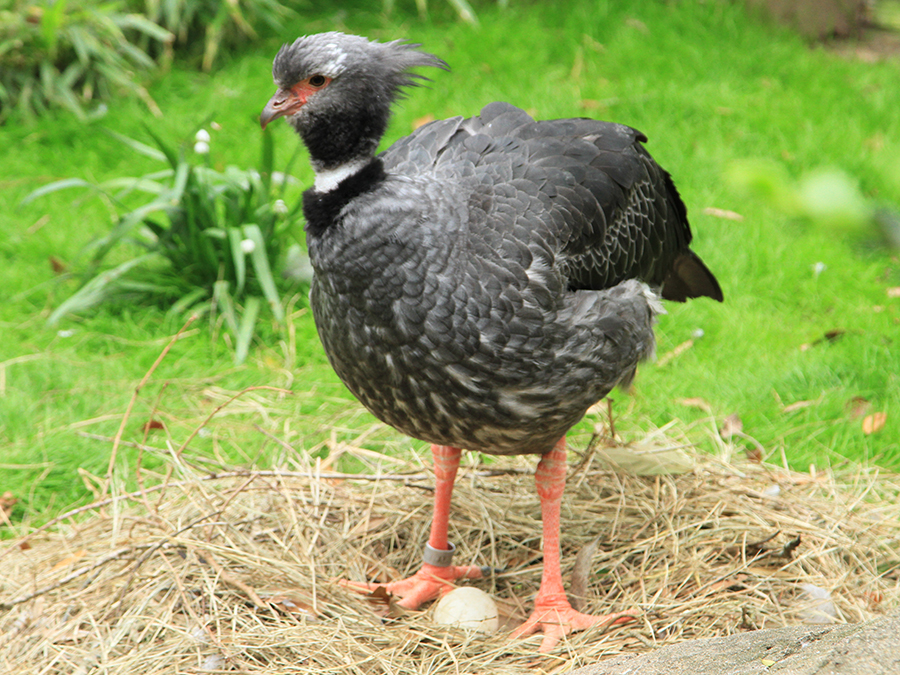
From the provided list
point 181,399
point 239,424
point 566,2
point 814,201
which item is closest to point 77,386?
point 181,399

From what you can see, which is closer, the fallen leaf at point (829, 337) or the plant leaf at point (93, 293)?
the fallen leaf at point (829, 337)

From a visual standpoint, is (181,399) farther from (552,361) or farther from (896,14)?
(896,14)

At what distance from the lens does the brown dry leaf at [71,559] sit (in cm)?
286

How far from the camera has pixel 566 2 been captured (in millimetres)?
6598

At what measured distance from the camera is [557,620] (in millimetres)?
2754

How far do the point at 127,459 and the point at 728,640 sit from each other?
96.1 inches

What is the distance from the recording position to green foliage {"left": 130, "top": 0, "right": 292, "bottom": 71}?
6.02m

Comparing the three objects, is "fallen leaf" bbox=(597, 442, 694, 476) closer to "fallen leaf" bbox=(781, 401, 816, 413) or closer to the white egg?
"fallen leaf" bbox=(781, 401, 816, 413)

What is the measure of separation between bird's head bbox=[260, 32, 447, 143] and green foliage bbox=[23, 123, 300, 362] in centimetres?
191

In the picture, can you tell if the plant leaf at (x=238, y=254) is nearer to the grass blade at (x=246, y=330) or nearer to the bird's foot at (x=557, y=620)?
the grass blade at (x=246, y=330)

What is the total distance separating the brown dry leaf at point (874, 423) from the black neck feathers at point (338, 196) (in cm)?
234

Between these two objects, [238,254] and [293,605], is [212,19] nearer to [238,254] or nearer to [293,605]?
[238,254]

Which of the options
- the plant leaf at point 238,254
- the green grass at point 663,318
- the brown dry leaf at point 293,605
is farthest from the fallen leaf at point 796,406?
the plant leaf at point 238,254

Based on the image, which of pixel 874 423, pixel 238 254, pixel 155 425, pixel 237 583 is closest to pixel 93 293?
pixel 238 254
